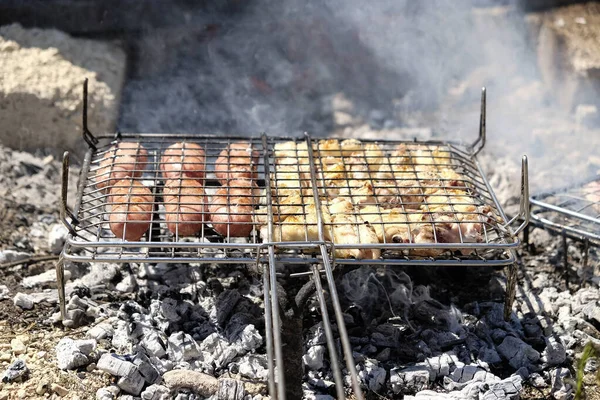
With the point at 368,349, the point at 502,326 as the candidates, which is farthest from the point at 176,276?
the point at 502,326

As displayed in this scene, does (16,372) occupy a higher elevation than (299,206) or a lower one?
lower

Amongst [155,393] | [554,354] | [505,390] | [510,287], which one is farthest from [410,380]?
[155,393]

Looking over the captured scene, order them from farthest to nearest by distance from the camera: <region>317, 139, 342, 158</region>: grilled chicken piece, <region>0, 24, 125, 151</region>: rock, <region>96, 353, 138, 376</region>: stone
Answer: <region>0, 24, 125, 151</region>: rock
<region>317, 139, 342, 158</region>: grilled chicken piece
<region>96, 353, 138, 376</region>: stone

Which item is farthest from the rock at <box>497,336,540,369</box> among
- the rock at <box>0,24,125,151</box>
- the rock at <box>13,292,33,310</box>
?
the rock at <box>0,24,125,151</box>

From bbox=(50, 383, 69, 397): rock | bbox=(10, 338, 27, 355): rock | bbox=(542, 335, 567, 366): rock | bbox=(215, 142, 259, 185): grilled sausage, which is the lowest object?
bbox=(50, 383, 69, 397): rock

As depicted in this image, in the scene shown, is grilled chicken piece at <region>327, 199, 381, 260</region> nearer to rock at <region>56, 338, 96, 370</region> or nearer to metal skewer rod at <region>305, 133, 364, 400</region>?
metal skewer rod at <region>305, 133, 364, 400</region>

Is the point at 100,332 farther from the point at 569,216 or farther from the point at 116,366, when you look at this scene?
the point at 569,216
